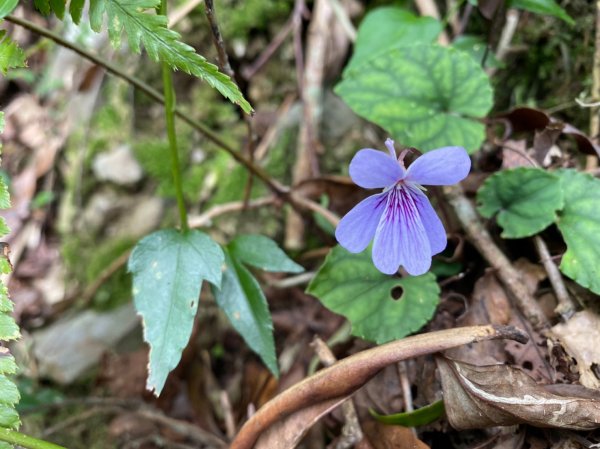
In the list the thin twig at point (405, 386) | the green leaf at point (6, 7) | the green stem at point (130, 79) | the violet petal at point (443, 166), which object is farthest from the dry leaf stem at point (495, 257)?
the green leaf at point (6, 7)

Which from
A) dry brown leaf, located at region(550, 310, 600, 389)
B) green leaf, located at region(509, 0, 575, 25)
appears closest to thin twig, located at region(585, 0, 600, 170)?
green leaf, located at region(509, 0, 575, 25)

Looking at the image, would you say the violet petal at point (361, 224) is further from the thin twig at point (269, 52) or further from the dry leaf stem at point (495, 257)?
the thin twig at point (269, 52)

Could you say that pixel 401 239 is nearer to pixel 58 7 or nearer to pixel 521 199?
pixel 521 199

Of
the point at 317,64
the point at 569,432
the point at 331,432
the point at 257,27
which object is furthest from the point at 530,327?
the point at 257,27

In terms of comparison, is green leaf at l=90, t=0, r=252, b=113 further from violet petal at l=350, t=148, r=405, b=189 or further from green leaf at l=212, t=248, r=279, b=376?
green leaf at l=212, t=248, r=279, b=376

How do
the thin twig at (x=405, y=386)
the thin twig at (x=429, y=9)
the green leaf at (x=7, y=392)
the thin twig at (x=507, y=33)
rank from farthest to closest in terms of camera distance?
the thin twig at (x=429, y=9)
the thin twig at (x=507, y=33)
the thin twig at (x=405, y=386)
the green leaf at (x=7, y=392)
